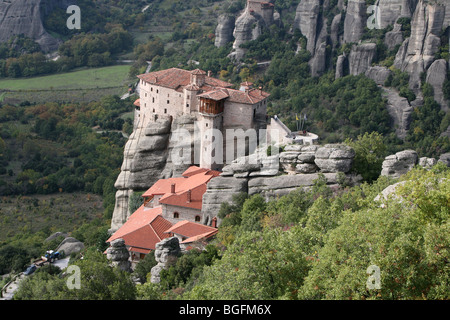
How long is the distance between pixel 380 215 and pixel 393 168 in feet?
59.1

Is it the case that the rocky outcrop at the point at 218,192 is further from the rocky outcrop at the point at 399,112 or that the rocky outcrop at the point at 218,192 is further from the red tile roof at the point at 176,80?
the rocky outcrop at the point at 399,112

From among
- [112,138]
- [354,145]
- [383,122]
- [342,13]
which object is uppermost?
[342,13]

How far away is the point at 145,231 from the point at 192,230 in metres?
3.61

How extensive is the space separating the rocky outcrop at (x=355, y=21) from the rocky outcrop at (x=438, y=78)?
11994 mm

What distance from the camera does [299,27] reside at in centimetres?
9594

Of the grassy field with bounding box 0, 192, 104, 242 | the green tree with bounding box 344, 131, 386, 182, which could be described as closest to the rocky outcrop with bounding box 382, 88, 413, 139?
the green tree with bounding box 344, 131, 386, 182

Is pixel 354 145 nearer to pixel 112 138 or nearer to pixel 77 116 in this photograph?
pixel 112 138

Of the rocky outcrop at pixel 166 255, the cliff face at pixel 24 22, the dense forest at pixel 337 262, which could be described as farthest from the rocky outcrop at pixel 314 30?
the cliff face at pixel 24 22

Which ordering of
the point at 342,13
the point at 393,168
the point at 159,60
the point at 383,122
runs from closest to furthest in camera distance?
the point at 393,168 < the point at 383,122 < the point at 342,13 < the point at 159,60

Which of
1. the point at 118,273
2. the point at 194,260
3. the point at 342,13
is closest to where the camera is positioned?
the point at 118,273

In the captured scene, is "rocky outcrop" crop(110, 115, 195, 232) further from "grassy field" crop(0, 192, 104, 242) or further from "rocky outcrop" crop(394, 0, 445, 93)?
"rocky outcrop" crop(394, 0, 445, 93)

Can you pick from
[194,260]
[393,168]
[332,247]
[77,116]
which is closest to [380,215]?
[332,247]

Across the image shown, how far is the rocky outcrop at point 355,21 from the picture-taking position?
88062 mm

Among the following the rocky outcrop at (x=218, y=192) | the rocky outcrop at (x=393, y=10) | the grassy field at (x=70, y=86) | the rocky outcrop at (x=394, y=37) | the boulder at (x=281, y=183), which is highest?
the rocky outcrop at (x=393, y=10)
